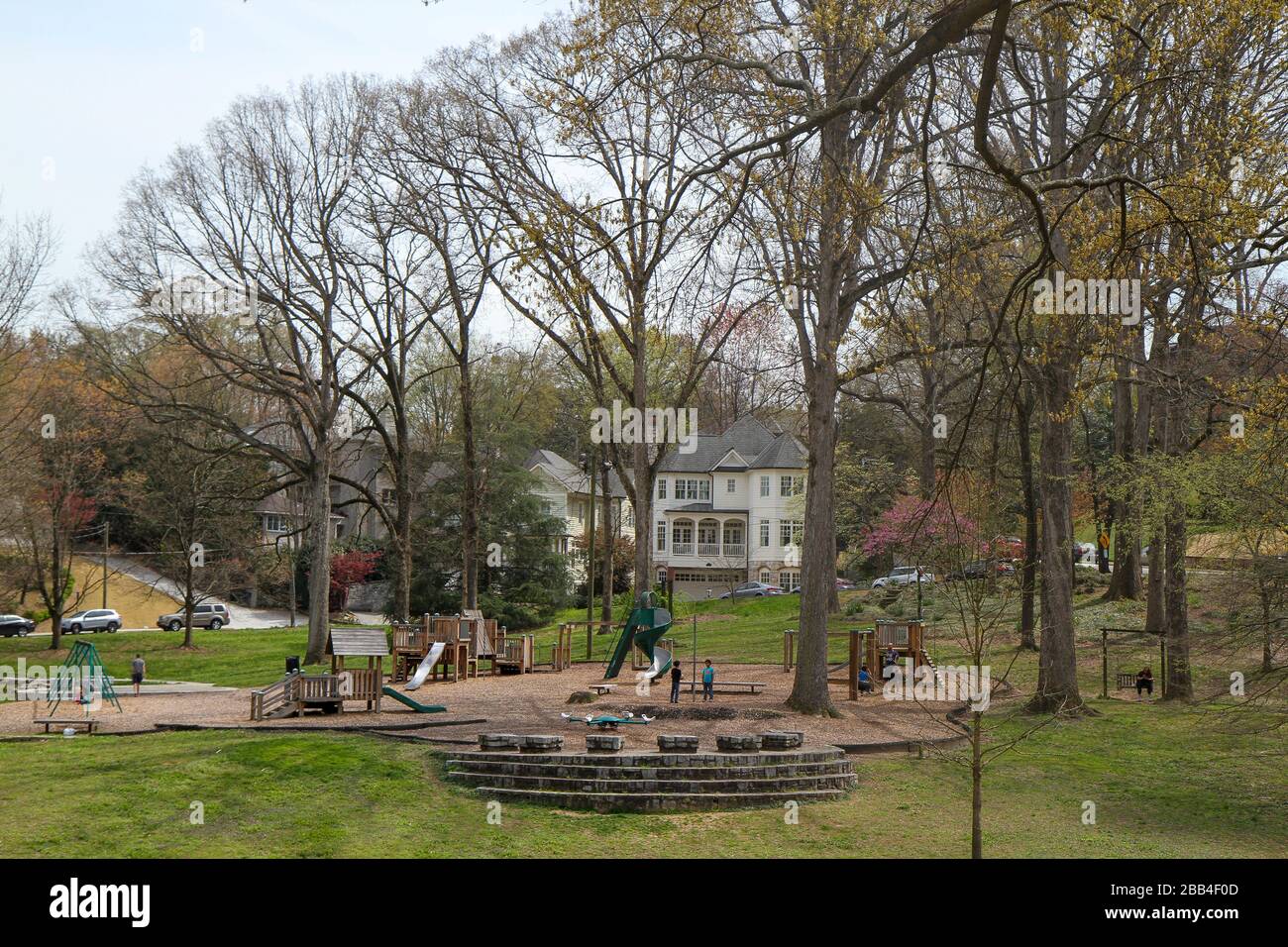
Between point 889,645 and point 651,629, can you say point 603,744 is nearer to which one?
point 651,629

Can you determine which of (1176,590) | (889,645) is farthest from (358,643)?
(1176,590)

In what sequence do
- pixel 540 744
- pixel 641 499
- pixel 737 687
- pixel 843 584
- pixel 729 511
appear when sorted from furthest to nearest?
pixel 729 511 → pixel 843 584 → pixel 641 499 → pixel 737 687 → pixel 540 744

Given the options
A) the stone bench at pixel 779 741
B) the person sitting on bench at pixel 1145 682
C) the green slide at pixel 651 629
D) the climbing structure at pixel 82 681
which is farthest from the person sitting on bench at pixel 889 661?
the climbing structure at pixel 82 681

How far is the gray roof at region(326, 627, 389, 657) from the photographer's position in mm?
20859

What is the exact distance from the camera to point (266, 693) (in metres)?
19.9

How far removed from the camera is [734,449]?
67625 millimetres

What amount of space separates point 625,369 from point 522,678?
18.4 metres

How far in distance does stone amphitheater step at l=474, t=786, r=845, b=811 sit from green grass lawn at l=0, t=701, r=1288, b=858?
1.02 ft

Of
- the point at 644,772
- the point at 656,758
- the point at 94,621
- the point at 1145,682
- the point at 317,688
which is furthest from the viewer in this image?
the point at 94,621

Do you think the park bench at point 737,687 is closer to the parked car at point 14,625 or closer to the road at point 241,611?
the road at point 241,611

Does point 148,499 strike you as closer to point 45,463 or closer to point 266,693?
point 45,463

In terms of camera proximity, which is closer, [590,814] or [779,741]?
[590,814]

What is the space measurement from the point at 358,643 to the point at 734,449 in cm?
4808
